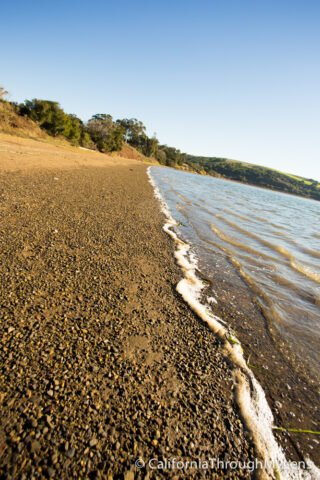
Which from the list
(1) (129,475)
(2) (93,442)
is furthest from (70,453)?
(1) (129,475)

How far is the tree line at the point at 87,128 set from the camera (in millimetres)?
46775

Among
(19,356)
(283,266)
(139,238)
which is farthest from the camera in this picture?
→ (283,266)

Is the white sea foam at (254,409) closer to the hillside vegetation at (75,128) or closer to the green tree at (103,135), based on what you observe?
the hillside vegetation at (75,128)

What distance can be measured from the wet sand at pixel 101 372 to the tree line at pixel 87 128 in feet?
182

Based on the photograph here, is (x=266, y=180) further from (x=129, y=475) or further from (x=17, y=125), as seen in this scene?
(x=129, y=475)

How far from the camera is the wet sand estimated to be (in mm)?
2254

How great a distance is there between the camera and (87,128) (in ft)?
230

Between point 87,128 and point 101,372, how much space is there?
8261 centimetres

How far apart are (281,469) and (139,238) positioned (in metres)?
7.06

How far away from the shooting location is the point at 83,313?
402 centimetres

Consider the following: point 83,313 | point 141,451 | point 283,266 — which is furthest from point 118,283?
point 283,266

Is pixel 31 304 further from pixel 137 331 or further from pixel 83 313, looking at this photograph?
pixel 137 331

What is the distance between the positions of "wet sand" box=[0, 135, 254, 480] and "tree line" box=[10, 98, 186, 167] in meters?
55.4

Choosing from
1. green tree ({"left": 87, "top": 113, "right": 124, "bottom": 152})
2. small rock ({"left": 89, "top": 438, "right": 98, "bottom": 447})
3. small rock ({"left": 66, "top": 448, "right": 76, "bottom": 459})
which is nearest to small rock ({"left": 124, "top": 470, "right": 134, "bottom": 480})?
small rock ({"left": 89, "top": 438, "right": 98, "bottom": 447})
